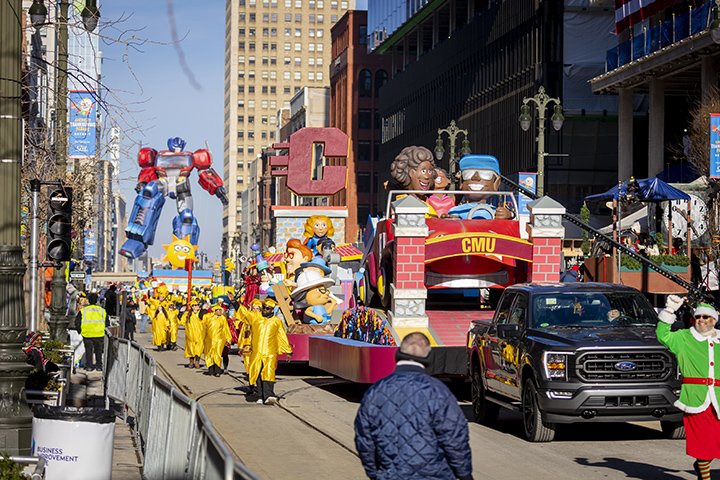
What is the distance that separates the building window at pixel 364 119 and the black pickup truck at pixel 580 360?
12291 cm

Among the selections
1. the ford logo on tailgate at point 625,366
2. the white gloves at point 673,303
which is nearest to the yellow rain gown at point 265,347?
the ford logo on tailgate at point 625,366

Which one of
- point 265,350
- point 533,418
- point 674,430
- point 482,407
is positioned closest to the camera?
point 533,418

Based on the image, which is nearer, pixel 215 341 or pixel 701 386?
pixel 701 386

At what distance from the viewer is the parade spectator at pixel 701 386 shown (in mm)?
11445

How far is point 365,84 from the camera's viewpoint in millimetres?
139250

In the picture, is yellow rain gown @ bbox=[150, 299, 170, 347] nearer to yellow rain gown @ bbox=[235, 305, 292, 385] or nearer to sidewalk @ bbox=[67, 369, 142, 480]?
yellow rain gown @ bbox=[235, 305, 292, 385]

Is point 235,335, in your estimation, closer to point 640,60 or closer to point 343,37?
point 640,60

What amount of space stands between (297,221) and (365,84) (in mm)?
94653

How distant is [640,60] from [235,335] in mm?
20688

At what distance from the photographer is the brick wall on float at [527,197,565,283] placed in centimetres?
2344

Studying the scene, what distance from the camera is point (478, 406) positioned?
60.5 feet

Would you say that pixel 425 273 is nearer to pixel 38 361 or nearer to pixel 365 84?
pixel 38 361

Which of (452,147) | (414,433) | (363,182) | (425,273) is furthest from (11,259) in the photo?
(363,182)

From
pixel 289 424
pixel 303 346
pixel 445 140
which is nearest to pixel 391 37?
pixel 445 140
